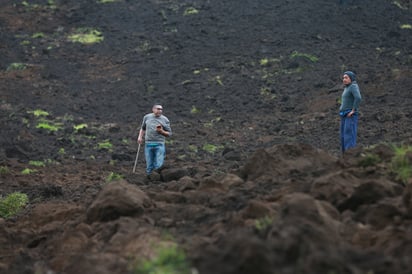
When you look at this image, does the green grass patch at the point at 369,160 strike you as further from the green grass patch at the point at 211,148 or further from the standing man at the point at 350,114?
the green grass patch at the point at 211,148

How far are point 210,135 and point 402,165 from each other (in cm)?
1390

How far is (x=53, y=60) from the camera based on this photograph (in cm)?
2945

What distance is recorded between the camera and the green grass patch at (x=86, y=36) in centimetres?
3123

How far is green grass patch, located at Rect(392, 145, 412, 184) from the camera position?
8.01 metres

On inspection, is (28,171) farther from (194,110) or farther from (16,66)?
(16,66)

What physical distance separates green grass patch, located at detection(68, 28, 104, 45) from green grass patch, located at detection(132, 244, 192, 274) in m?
26.1

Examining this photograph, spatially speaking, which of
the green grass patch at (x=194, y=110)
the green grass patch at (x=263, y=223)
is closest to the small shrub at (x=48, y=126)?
the green grass patch at (x=194, y=110)

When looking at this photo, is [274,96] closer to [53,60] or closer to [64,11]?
[53,60]

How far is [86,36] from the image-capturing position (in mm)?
31688

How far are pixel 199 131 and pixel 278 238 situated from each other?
55.9ft

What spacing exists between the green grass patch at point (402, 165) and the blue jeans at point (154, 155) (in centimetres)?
599

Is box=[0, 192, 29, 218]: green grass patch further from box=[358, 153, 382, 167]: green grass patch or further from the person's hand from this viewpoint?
box=[358, 153, 382, 167]: green grass patch

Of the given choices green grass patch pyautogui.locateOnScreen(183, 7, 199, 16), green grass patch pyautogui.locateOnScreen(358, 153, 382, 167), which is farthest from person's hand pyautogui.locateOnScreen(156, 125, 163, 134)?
green grass patch pyautogui.locateOnScreen(183, 7, 199, 16)

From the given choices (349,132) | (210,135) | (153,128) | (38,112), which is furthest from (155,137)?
(38,112)
